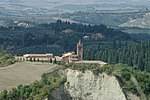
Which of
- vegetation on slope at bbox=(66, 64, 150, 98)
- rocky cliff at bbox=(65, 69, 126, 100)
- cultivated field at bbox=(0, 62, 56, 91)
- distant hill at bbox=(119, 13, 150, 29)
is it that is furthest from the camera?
distant hill at bbox=(119, 13, 150, 29)

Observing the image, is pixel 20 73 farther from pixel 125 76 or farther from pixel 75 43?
pixel 75 43

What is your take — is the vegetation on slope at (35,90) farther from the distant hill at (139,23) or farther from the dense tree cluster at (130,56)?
the distant hill at (139,23)

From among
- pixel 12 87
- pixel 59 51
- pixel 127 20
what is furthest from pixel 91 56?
pixel 127 20

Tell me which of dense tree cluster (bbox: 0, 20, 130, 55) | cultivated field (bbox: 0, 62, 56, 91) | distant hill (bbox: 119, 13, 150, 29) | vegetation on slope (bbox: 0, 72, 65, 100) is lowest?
distant hill (bbox: 119, 13, 150, 29)

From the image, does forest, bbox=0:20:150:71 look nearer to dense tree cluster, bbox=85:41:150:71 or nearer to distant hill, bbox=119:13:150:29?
dense tree cluster, bbox=85:41:150:71

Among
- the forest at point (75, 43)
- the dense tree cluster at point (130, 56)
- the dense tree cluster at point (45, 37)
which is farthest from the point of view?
the dense tree cluster at point (45, 37)

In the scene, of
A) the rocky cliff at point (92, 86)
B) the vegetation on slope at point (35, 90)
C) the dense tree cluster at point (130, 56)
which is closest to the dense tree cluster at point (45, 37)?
the dense tree cluster at point (130, 56)

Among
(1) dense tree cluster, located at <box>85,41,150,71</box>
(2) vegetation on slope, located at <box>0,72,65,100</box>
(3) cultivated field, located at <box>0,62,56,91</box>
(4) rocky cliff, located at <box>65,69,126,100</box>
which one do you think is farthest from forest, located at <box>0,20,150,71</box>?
(4) rocky cliff, located at <box>65,69,126,100</box>

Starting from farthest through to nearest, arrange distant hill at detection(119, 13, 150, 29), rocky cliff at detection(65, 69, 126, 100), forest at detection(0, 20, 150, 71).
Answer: distant hill at detection(119, 13, 150, 29)
forest at detection(0, 20, 150, 71)
rocky cliff at detection(65, 69, 126, 100)
